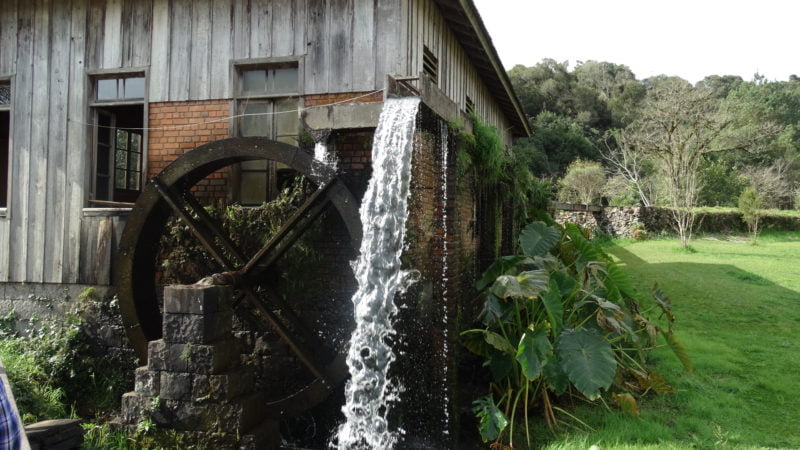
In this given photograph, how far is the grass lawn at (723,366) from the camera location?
4.09 meters

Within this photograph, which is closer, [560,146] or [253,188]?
[253,188]

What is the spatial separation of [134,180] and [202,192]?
2.79 meters

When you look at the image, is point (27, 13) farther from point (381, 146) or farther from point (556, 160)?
point (556, 160)

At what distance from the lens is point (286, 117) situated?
5387mm

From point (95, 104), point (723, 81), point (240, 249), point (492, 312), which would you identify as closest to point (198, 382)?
point (240, 249)

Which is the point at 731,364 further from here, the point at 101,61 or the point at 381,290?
the point at 101,61

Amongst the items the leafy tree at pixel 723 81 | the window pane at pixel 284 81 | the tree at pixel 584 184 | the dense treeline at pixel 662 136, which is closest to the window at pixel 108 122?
the window pane at pixel 284 81

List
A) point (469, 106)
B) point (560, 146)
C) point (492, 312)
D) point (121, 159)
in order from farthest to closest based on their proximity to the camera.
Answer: point (560, 146), point (469, 106), point (121, 159), point (492, 312)

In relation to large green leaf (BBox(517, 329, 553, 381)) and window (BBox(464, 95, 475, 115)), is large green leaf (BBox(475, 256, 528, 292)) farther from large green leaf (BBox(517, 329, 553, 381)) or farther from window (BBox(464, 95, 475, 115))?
window (BBox(464, 95, 475, 115))

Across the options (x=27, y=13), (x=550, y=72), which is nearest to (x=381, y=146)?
(x=27, y=13)

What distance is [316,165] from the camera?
459 centimetres

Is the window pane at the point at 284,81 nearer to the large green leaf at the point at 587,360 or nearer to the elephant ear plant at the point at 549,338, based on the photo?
the elephant ear plant at the point at 549,338

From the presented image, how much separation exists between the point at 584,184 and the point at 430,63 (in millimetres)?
18792

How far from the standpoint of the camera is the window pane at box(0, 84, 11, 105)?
6289 mm
